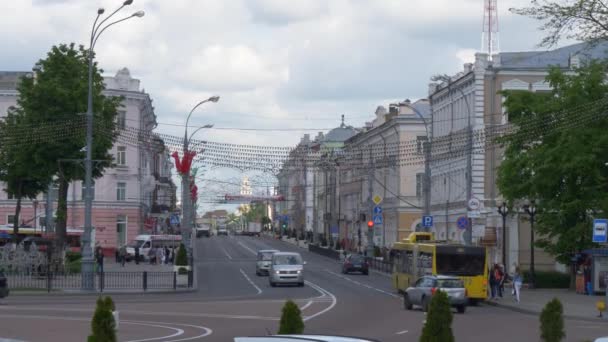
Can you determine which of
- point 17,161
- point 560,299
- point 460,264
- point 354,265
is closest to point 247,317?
point 460,264

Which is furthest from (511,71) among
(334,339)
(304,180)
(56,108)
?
(304,180)

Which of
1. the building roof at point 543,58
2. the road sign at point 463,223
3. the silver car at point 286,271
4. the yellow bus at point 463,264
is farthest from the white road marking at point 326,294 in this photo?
the building roof at point 543,58

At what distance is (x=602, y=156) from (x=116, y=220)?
177 ft

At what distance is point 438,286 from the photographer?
38.2m

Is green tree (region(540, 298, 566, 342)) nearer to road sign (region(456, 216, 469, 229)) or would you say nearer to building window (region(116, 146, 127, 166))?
road sign (region(456, 216, 469, 229))

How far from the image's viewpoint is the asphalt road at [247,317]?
91.9 ft

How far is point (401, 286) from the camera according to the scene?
51906 millimetres

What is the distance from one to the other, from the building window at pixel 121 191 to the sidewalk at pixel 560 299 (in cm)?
4610

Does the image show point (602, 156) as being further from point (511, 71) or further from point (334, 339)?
point (334, 339)

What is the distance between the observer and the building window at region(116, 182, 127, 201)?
96062mm

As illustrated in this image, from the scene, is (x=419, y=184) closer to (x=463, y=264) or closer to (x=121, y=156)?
(x=121, y=156)

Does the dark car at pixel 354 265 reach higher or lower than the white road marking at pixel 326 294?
higher

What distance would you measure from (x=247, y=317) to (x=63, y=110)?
97.0 feet

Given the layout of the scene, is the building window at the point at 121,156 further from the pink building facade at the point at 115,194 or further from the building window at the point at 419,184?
the building window at the point at 419,184
